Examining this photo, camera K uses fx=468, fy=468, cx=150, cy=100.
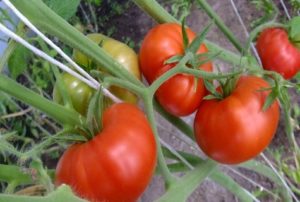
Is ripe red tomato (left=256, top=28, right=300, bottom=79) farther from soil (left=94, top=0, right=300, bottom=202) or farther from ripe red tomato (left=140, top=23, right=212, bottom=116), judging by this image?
soil (left=94, top=0, right=300, bottom=202)

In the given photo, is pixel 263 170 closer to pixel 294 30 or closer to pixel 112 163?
pixel 294 30

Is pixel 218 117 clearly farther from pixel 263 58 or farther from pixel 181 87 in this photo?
pixel 263 58

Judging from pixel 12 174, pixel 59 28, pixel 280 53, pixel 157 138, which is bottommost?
pixel 280 53

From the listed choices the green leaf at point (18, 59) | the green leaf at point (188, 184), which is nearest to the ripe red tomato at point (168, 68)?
the green leaf at point (188, 184)

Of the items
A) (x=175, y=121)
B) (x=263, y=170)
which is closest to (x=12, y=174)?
(x=175, y=121)

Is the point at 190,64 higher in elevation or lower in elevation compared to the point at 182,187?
higher

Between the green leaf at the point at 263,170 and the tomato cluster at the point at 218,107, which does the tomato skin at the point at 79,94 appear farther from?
the green leaf at the point at 263,170

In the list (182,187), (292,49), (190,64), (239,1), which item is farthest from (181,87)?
(239,1)
